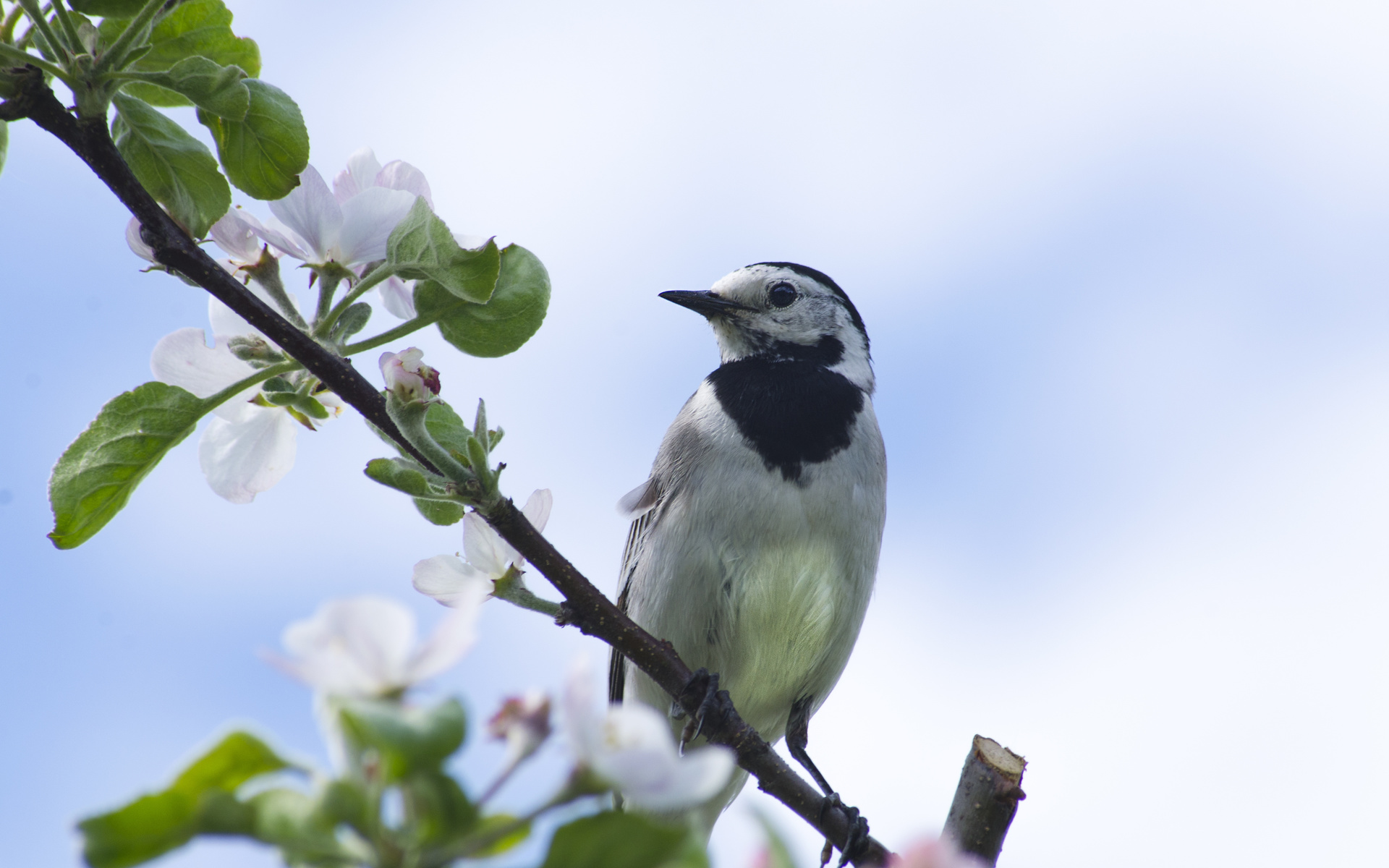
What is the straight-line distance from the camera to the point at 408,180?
2184mm

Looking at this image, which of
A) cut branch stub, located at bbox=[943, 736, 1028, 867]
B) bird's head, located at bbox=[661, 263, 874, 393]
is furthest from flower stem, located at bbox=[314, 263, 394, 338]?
bird's head, located at bbox=[661, 263, 874, 393]

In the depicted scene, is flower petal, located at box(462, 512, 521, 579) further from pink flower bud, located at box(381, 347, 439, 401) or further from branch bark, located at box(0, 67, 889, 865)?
pink flower bud, located at box(381, 347, 439, 401)

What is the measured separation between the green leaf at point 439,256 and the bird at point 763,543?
2.50 metres

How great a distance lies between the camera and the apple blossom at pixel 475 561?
2357 millimetres

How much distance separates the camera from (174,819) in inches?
38.0

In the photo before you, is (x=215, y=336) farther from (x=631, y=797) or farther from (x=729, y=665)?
(x=729, y=665)

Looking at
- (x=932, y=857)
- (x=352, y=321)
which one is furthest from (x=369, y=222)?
(x=932, y=857)

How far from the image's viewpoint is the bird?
4738mm

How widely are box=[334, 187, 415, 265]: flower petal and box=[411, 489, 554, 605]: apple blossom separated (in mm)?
581

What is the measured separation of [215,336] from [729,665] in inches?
123

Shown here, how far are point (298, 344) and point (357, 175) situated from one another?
0.41 meters

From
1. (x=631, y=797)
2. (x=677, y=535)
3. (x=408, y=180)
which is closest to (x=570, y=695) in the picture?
(x=631, y=797)

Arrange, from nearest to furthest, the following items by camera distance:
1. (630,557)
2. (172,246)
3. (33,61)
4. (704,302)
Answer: (33,61)
(172,246)
(630,557)
(704,302)

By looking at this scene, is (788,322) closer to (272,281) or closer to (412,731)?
(272,281)
